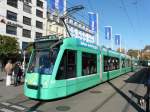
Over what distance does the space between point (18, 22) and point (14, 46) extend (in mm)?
8846

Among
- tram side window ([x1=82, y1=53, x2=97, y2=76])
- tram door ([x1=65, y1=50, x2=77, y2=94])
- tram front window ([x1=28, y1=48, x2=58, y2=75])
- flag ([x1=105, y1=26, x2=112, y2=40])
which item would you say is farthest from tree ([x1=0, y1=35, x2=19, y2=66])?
tram door ([x1=65, y1=50, x2=77, y2=94])

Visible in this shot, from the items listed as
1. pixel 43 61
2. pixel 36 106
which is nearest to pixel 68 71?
pixel 43 61

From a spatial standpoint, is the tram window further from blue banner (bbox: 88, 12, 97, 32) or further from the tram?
blue banner (bbox: 88, 12, 97, 32)

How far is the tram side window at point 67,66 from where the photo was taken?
407 inches

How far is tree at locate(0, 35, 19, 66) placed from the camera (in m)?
36.8

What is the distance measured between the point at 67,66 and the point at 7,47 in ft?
93.8

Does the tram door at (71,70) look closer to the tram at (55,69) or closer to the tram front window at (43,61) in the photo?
the tram at (55,69)

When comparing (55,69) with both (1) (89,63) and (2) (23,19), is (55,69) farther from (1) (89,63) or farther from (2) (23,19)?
(2) (23,19)

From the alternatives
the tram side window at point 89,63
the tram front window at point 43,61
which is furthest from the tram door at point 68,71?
the tram side window at point 89,63

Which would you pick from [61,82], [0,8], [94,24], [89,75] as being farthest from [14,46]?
[61,82]

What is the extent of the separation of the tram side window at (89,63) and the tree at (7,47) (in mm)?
24792

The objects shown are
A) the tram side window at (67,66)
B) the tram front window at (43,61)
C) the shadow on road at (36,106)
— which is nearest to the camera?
the shadow on road at (36,106)

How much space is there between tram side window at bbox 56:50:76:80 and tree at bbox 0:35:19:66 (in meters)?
27.5

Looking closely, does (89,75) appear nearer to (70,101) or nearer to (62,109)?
(70,101)
